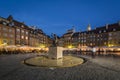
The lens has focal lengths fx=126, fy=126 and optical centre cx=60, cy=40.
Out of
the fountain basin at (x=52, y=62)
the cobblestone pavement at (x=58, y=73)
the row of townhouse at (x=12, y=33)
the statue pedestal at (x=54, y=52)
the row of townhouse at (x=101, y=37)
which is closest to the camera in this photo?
the cobblestone pavement at (x=58, y=73)

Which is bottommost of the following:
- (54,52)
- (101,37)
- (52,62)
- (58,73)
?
(58,73)

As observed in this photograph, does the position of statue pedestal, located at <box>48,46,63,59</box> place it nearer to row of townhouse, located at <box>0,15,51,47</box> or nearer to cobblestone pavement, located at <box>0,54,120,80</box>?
cobblestone pavement, located at <box>0,54,120,80</box>

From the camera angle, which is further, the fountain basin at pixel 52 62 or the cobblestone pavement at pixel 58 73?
the fountain basin at pixel 52 62

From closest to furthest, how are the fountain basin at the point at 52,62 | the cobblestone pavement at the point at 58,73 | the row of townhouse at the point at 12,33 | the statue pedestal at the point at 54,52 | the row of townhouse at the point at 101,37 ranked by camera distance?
the cobblestone pavement at the point at 58,73
the fountain basin at the point at 52,62
the statue pedestal at the point at 54,52
the row of townhouse at the point at 12,33
the row of townhouse at the point at 101,37

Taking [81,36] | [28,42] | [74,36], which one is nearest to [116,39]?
[81,36]

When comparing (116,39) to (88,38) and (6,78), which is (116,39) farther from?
(6,78)

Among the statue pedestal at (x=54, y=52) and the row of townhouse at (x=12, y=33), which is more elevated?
the row of townhouse at (x=12, y=33)

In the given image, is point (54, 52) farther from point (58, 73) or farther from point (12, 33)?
point (12, 33)

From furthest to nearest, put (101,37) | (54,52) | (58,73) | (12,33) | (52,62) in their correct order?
(101,37)
(12,33)
(54,52)
(52,62)
(58,73)

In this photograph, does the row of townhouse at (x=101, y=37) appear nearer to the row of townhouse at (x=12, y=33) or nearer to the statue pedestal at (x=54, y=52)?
the row of townhouse at (x=12, y=33)

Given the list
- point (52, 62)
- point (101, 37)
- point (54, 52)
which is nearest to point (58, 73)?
point (52, 62)

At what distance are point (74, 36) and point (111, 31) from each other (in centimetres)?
3952

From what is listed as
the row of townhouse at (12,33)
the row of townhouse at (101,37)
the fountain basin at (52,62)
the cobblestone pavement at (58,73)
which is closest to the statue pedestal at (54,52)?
the fountain basin at (52,62)

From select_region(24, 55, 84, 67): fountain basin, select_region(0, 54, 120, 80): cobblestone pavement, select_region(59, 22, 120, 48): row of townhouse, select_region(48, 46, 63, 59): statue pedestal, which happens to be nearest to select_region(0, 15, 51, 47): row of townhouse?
select_region(48, 46, 63, 59): statue pedestal
